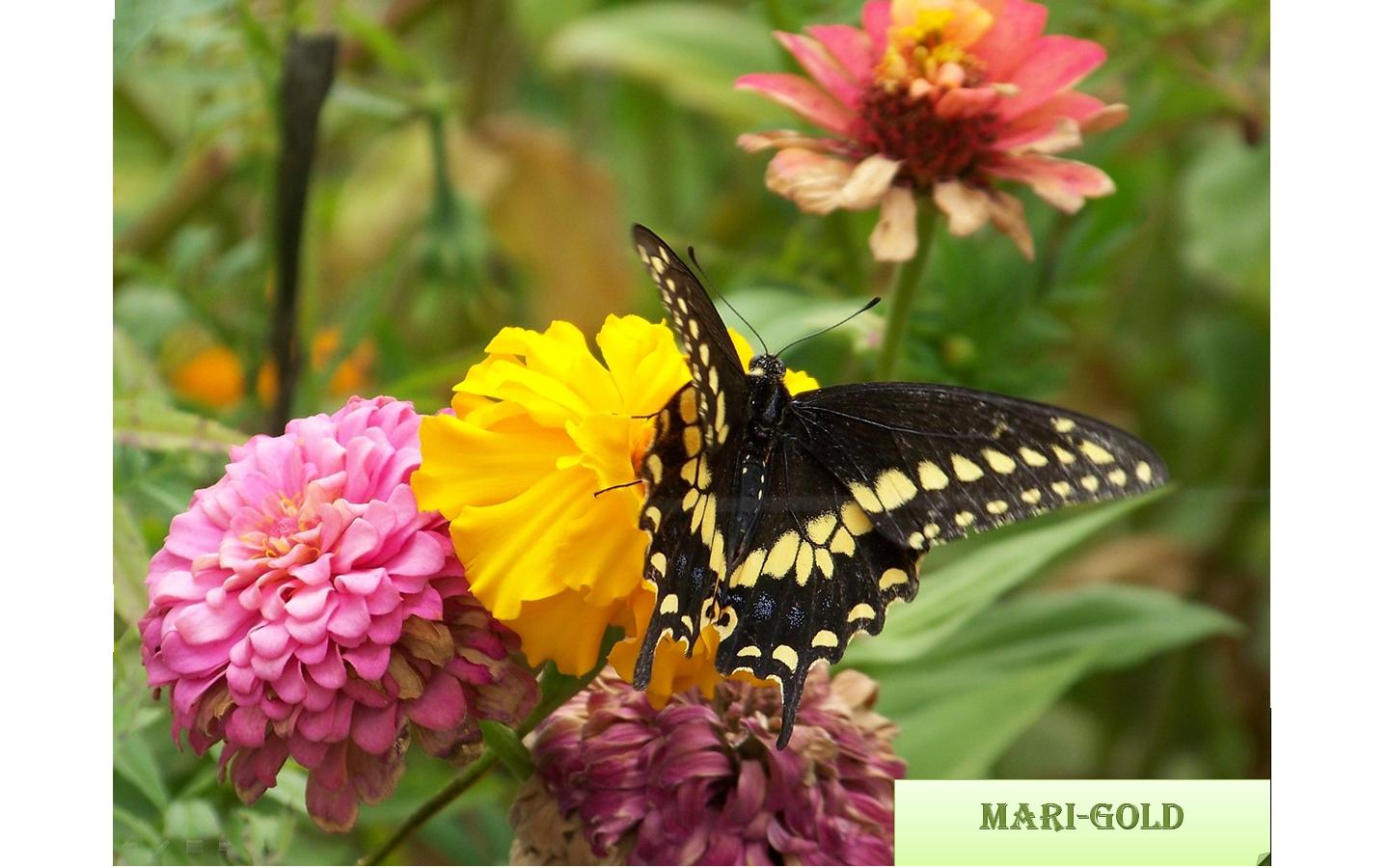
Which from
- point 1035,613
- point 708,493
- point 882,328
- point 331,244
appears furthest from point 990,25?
point 331,244

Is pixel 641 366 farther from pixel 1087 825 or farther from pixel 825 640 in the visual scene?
pixel 1087 825

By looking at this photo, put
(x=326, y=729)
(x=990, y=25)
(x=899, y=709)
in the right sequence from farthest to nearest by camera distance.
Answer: (x=899, y=709) < (x=990, y=25) < (x=326, y=729)

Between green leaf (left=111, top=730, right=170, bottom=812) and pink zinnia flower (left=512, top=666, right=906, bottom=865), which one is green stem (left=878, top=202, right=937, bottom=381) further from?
green leaf (left=111, top=730, right=170, bottom=812)

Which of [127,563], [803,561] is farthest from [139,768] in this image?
[803,561]

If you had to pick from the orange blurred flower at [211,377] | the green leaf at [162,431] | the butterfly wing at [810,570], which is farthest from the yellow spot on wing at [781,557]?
the orange blurred flower at [211,377]

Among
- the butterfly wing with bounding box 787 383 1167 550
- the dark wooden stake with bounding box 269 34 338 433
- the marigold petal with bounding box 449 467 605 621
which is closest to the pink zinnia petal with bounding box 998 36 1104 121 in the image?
the butterfly wing with bounding box 787 383 1167 550

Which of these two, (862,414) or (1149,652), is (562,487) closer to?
(862,414)

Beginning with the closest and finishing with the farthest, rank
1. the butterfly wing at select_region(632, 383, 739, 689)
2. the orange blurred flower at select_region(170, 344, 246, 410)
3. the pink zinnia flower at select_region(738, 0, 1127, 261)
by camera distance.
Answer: the butterfly wing at select_region(632, 383, 739, 689) → the pink zinnia flower at select_region(738, 0, 1127, 261) → the orange blurred flower at select_region(170, 344, 246, 410)
